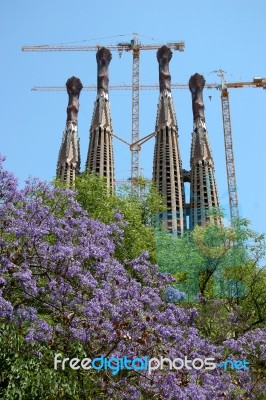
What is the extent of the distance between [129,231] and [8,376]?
18577 mm

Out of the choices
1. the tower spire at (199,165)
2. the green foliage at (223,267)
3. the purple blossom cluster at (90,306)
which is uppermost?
the tower spire at (199,165)

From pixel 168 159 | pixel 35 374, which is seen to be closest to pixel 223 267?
pixel 35 374

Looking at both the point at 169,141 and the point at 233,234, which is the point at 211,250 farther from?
the point at 169,141

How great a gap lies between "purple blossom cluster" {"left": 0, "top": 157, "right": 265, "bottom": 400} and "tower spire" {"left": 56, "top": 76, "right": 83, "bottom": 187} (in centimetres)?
7171

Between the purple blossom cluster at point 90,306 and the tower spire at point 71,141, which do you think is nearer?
the purple blossom cluster at point 90,306

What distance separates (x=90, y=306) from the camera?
12141 millimetres

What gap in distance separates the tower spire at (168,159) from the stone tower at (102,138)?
7152 mm

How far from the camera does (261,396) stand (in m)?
14.6

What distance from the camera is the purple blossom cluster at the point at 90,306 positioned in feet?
38.9

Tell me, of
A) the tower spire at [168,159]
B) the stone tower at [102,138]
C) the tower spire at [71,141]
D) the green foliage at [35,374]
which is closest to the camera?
the green foliage at [35,374]

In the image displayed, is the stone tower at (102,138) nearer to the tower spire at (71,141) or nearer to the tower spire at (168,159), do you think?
the tower spire at (71,141)

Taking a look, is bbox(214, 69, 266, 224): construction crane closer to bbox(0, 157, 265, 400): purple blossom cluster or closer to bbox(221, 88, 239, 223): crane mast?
bbox(221, 88, 239, 223): crane mast

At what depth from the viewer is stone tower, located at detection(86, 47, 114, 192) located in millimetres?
88062

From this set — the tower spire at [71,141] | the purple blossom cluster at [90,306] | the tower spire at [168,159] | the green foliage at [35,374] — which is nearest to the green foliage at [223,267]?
the purple blossom cluster at [90,306]
